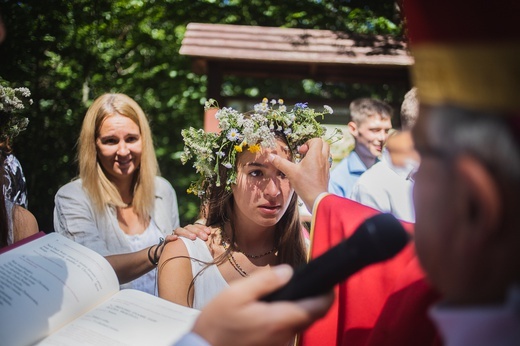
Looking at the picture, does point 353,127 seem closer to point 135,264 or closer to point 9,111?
point 135,264

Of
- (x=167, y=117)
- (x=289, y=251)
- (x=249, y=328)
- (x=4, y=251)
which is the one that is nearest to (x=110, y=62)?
(x=167, y=117)

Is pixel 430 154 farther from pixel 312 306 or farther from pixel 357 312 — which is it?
pixel 357 312

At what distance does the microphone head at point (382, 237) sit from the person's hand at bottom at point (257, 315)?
0.39 ft

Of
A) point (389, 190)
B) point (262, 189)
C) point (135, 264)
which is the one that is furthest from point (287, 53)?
point (135, 264)

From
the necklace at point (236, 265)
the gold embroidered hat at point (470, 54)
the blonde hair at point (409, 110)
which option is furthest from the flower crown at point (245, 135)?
the gold embroidered hat at point (470, 54)

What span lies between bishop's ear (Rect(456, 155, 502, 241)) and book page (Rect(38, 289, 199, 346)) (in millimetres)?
968

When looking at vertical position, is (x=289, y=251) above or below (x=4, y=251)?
below

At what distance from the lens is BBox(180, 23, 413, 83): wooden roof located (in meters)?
6.34

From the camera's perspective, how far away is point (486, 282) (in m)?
0.80

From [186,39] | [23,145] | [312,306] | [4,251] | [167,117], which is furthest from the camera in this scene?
[167,117]

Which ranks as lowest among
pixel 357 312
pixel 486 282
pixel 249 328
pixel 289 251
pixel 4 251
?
pixel 289 251

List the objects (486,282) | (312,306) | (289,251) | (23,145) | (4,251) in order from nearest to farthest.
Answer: (486,282) → (312,306) → (4,251) → (289,251) → (23,145)

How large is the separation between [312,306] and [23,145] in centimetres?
719

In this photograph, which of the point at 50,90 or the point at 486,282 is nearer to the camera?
the point at 486,282
